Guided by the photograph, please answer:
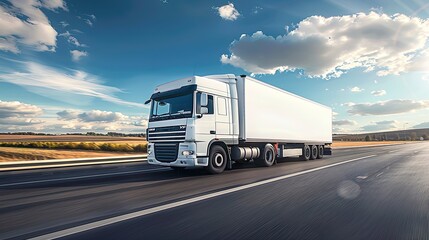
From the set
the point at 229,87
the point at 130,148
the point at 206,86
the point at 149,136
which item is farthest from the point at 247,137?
the point at 130,148

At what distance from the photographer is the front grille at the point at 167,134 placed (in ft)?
30.9

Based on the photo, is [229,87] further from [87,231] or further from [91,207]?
[87,231]

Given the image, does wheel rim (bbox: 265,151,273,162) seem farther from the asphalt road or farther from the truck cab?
the asphalt road

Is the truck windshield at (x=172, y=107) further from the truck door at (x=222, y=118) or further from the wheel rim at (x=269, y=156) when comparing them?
the wheel rim at (x=269, y=156)

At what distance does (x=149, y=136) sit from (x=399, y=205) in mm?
7862

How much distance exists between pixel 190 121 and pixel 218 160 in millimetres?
1927

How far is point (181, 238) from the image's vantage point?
11.7 ft

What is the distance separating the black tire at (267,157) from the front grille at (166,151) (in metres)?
4.74

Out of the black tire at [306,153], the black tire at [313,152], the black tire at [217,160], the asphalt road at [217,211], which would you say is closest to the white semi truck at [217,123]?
the black tire at [217,160]

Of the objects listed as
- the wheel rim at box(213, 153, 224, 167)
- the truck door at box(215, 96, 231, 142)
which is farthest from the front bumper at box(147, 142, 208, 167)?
the truck door at box(215, 96, 231, 142)

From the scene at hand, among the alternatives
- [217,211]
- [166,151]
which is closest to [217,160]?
[166,151]

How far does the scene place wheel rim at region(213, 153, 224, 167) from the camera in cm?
1019

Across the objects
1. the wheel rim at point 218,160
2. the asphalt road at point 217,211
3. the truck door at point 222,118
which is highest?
the truck door at point 222,118

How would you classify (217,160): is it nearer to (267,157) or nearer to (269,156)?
(267,157)
